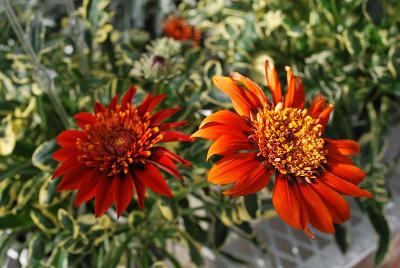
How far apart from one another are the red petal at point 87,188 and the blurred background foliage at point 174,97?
0.58ft

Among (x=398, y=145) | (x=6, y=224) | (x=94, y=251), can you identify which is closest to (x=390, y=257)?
(x=398, y=145)

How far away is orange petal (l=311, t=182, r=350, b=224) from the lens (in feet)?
1.27

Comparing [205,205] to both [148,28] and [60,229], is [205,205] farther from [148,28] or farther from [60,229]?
[148,28]

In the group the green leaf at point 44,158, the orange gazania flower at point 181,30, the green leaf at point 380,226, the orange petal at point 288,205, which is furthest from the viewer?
the orange gazania flower at point 181,30

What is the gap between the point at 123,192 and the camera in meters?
0.41

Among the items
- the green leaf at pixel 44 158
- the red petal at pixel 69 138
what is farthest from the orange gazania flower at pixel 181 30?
the red petal at pixel 69 138

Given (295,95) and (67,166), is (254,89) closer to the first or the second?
(295,95)

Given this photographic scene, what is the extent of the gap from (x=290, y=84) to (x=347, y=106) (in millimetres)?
430

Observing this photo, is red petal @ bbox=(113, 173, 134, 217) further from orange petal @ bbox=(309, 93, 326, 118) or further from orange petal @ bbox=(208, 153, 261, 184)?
orange petal @ bbox=(309, 93, 326, 118)

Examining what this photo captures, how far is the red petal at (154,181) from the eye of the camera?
1.35ft

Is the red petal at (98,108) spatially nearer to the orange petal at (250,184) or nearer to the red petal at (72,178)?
the red petal at (72,178)

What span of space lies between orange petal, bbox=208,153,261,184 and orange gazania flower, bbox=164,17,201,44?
0.70 meters

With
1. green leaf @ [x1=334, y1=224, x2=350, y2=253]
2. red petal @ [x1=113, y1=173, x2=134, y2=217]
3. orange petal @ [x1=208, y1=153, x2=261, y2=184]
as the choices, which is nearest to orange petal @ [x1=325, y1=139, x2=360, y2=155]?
orange petal @ [x1=208, y1=153, x2=261, y2=184]

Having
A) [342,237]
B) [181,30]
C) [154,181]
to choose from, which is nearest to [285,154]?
[154,181]
